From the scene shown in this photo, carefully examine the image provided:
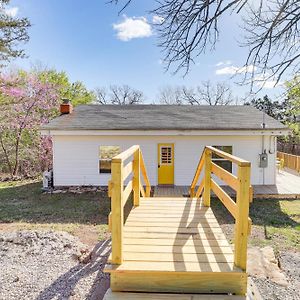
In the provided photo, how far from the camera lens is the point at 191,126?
12.2 metres

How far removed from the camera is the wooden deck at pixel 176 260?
2.52 meters

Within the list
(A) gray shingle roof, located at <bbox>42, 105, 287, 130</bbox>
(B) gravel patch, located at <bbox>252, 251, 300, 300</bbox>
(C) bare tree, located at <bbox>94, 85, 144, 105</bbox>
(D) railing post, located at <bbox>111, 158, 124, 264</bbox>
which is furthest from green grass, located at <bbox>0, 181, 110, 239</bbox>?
(C) bare tree, located at <bbox>94, 85, 144, 105</bbox>

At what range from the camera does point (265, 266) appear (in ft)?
13.7

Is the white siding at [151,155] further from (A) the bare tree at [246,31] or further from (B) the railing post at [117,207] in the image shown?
(B) the railing post at [117,207]

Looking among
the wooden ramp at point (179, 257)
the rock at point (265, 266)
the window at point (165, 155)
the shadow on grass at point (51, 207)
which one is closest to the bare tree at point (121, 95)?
the window at point (165, 155)

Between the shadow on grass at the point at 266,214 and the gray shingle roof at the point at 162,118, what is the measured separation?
3462 mm

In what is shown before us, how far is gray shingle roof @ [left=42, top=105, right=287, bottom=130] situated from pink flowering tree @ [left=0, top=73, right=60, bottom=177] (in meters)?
3.89

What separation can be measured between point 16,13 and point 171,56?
6.58m

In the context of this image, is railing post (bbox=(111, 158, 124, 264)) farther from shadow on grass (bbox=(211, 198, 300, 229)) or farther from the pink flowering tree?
the pink flowering tree

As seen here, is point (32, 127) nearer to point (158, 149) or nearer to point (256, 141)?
point (158, 149)

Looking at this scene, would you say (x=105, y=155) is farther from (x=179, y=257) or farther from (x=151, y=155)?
(x=179, y=257)

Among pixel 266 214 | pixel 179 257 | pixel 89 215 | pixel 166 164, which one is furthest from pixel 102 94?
pixel 179 257

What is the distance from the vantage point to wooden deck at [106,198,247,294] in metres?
2.52

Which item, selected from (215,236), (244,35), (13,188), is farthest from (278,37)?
(13,188)
